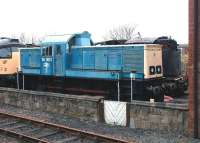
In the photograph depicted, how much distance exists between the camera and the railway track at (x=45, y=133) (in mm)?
11719

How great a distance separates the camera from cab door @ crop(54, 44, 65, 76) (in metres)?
21.6

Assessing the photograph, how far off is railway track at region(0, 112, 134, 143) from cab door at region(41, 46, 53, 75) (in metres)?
7.14

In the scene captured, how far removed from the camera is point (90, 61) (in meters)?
20.5

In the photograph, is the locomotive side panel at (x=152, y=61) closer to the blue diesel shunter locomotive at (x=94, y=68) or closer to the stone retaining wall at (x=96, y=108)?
the blue diesel shunter locomotive at (x=94, y=68)

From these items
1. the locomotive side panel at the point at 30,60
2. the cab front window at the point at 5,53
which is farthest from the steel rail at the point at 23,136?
the cab front window at the point at 5,53

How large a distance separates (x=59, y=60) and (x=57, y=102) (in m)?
5.68

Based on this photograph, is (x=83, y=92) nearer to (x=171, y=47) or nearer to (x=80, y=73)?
(x=80, y=73)

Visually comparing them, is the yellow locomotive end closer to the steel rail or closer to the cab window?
the cab window

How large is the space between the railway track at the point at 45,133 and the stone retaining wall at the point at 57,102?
1807 mm

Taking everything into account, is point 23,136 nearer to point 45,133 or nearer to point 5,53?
point 45,133

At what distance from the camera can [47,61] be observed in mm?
22516

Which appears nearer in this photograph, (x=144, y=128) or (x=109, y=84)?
(x=144, y=128)

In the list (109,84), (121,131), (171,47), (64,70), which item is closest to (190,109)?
(121,131)

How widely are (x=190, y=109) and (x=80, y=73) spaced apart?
9788 mm
